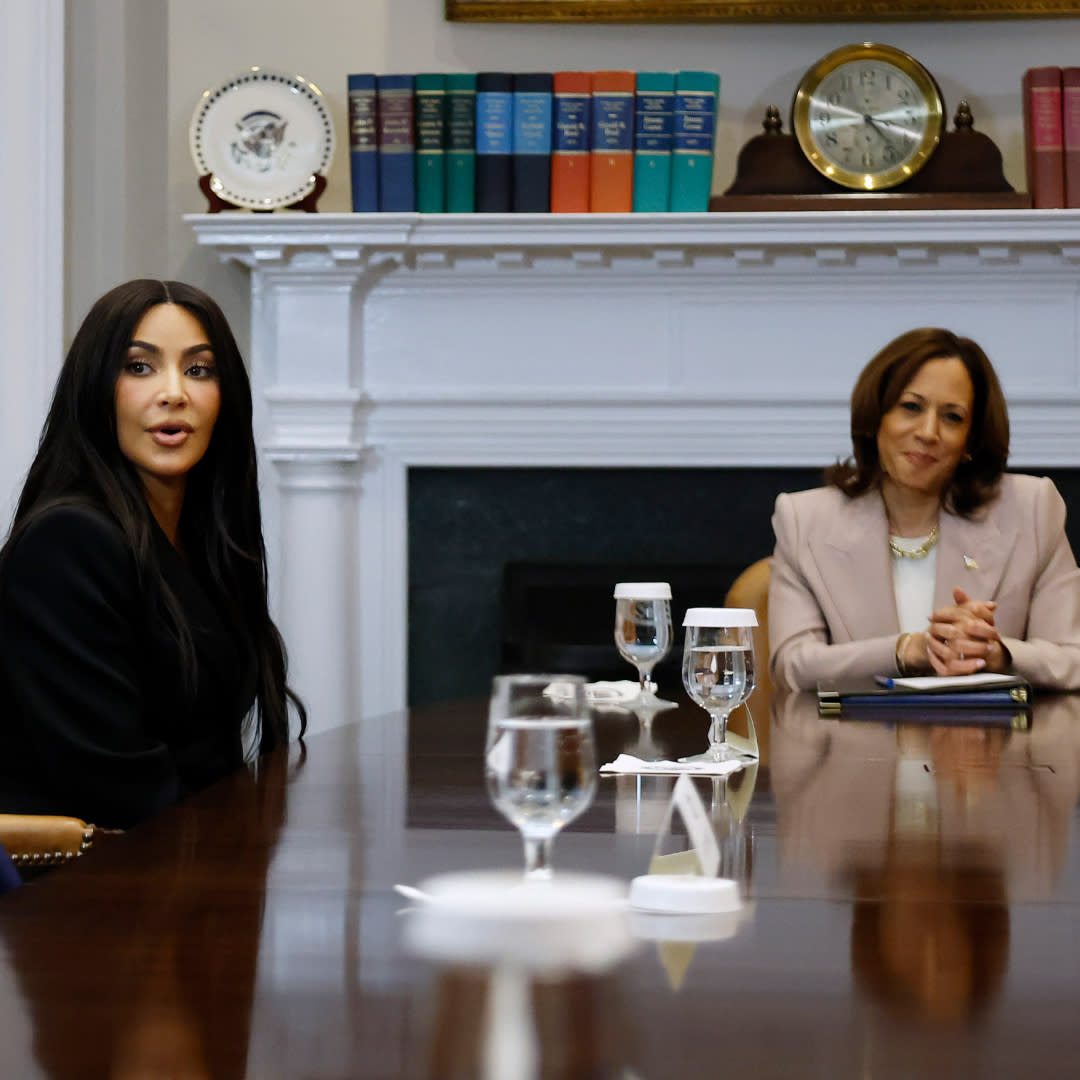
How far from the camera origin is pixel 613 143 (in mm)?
3506

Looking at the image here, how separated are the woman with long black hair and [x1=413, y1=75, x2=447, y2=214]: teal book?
5.71 ft

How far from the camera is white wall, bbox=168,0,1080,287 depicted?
3.65 meters

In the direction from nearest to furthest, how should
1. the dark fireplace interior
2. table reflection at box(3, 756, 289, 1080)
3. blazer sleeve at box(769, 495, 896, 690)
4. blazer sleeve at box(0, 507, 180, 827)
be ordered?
table reflection at box(3, 756, 289, 1080) → blazer sleeve at box(0, 507, 180, 827) → blazer sleeve at box(769, 495, 896, 690) → the dark fireplace interior

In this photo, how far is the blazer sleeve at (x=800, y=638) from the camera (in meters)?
2.36

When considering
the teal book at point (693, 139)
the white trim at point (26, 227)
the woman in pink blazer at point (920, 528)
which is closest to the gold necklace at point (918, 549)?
the woman in pink blazer at point (920, 528)

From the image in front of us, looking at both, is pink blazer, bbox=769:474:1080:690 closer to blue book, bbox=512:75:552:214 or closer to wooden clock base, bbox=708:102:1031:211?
wooden clock base, bbox=708:102:1031:211

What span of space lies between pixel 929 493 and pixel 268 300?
176 centimetres

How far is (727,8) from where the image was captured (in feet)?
11.9

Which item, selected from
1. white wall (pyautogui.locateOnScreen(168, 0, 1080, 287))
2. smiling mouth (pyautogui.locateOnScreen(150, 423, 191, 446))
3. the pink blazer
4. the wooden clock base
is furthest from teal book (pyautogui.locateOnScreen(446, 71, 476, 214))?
smiling mouth (pyautogui.locateOnScreen(150, 423, 191, 446))

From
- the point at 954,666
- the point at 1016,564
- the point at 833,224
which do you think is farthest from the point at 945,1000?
the point at 833,224

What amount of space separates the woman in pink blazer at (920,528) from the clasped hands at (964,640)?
229mm

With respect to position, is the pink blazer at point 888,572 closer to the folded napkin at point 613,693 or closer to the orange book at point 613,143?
the folded napkin at point 613,693

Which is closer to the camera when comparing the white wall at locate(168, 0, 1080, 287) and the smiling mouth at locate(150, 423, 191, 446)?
the smiling mouth at locate(150, 423, 191, 446)

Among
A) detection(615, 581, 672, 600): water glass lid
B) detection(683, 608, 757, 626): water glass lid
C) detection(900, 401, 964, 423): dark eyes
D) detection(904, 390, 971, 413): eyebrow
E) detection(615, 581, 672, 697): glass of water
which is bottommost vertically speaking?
detection(615, 581, 672, 697): glass of water
